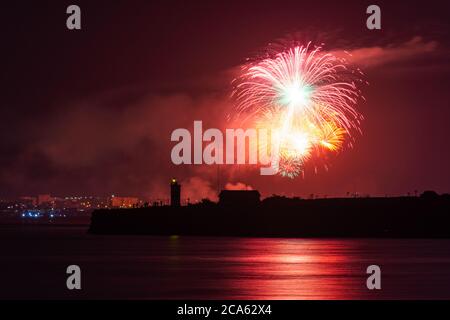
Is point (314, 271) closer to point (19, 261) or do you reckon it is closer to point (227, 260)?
point (227, 260)

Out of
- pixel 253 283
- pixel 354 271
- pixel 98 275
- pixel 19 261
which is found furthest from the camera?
pixel 19 261

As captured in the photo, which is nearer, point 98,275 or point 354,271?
point 98,275
